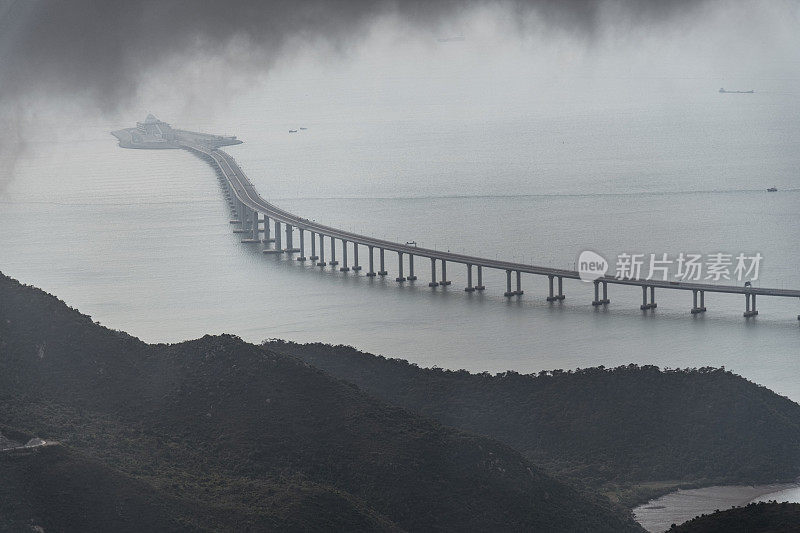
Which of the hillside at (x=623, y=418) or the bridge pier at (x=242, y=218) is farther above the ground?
the bridge pier at (x=242, y=218)

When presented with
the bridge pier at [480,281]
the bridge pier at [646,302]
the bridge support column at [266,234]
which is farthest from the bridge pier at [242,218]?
the bridge pier at [646,302]

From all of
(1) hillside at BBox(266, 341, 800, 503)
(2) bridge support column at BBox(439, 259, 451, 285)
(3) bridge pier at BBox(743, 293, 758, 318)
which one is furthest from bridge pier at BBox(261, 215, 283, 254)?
(1) hillside at BBox(266, 341, 800, 503)

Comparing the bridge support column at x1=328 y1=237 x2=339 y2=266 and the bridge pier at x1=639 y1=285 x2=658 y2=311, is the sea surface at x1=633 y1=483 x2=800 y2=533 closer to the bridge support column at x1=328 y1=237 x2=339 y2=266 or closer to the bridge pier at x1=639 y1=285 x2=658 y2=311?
the bridge pier at x1=639 y1=285 x2=658 y2=311

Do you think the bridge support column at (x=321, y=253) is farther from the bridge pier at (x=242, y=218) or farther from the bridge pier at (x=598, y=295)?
the bridge pier at (x=598, y=295)

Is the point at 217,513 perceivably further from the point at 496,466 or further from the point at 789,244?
the point at 789,244

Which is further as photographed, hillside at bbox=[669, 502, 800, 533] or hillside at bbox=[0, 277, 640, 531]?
hillside at bbox=[0, 277, 640, 531]
